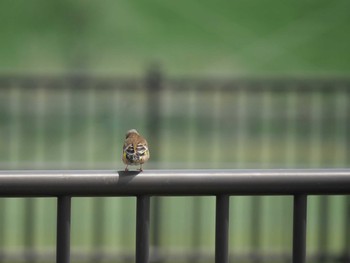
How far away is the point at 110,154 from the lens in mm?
9281

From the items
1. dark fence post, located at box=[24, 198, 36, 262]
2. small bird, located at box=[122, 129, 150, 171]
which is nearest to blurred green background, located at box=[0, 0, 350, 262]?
dark fence post, located at box=[24, 198, 36, 262]

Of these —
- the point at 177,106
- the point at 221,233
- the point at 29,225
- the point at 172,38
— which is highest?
the point at 172,38

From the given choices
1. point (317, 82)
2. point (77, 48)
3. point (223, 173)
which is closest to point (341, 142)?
point (317, 82)

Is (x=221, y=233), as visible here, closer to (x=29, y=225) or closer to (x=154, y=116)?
(x=29, y=225)

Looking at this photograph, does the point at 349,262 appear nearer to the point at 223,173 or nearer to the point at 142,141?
the point at 142,141

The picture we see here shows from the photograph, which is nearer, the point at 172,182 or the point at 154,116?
the point at 172,182

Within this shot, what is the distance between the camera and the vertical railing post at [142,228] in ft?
5.80

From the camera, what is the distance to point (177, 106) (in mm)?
10203

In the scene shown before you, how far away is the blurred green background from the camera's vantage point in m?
7.36

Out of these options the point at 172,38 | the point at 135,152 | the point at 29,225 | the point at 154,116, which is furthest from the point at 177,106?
the point at 135,152

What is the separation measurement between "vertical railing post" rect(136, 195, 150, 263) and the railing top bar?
2 cm

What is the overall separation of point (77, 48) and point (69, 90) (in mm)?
4030

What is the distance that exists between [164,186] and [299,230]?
284mm

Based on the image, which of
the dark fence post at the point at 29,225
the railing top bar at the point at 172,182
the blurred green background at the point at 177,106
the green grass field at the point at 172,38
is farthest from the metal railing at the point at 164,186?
the green grass field at the point at 172,38
